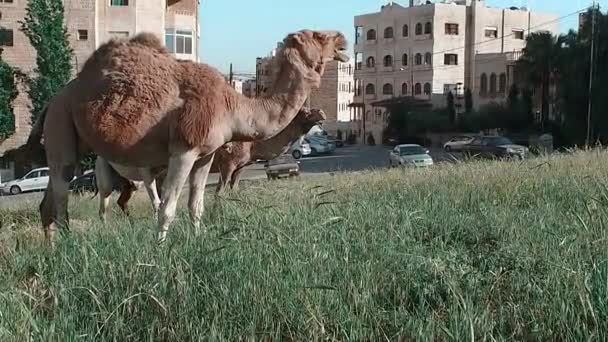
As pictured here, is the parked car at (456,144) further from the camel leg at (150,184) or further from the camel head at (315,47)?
the camel head at (315,47)

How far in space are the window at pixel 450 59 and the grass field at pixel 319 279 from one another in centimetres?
8383

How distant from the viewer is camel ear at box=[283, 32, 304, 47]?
865cm

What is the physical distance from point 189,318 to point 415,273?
1.69 m

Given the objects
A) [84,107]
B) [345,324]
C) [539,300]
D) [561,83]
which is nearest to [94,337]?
[345,324]

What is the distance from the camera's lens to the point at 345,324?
14.6ft

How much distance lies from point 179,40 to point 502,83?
40.9m

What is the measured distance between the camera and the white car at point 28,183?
43516 mm

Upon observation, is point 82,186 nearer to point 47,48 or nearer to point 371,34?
point 47,48

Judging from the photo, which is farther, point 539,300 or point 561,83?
point 561,83

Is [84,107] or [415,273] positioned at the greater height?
[84,107]

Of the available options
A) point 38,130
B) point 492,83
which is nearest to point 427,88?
point 492,83

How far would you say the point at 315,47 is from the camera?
8.76 metres

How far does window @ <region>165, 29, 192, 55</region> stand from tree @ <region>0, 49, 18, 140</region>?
1070 cm

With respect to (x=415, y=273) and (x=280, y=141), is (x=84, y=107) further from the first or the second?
(x=280, y=141)
